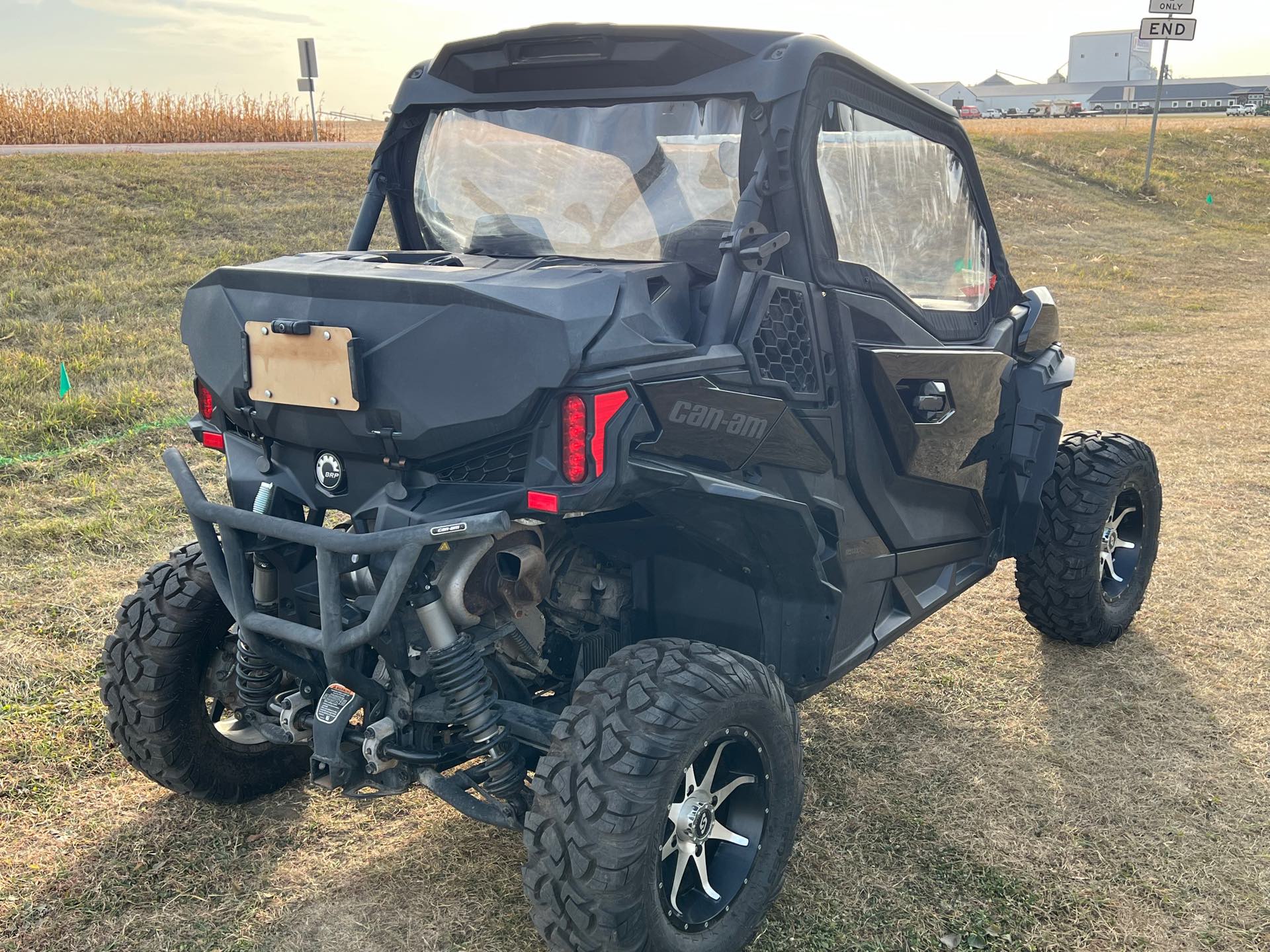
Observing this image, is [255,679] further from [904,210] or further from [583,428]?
[904,210]

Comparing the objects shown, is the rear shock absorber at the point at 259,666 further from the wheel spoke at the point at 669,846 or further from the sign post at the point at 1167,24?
the sign post at the point at 1167,24

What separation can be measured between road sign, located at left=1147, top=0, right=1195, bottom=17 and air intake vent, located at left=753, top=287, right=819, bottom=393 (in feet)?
64.7

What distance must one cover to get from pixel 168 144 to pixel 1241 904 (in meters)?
20.1

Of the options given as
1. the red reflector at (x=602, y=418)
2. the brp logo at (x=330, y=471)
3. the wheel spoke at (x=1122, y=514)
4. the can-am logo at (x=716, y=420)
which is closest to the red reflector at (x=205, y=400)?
the brp logo at (x=330, y=471)

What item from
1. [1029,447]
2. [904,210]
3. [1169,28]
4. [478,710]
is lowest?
[478,710]

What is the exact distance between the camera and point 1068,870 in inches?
126

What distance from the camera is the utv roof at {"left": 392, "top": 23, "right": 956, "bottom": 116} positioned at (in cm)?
285

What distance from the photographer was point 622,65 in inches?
119

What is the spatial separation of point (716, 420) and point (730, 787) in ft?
2.98

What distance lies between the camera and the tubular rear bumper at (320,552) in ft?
7.66

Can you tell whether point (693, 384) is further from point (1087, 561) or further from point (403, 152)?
point (1087, 561)

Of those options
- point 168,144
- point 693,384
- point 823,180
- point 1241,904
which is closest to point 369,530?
point 693,384

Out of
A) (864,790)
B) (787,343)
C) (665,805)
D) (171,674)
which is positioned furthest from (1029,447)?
(171,674)

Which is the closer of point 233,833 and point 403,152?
point 233,833
